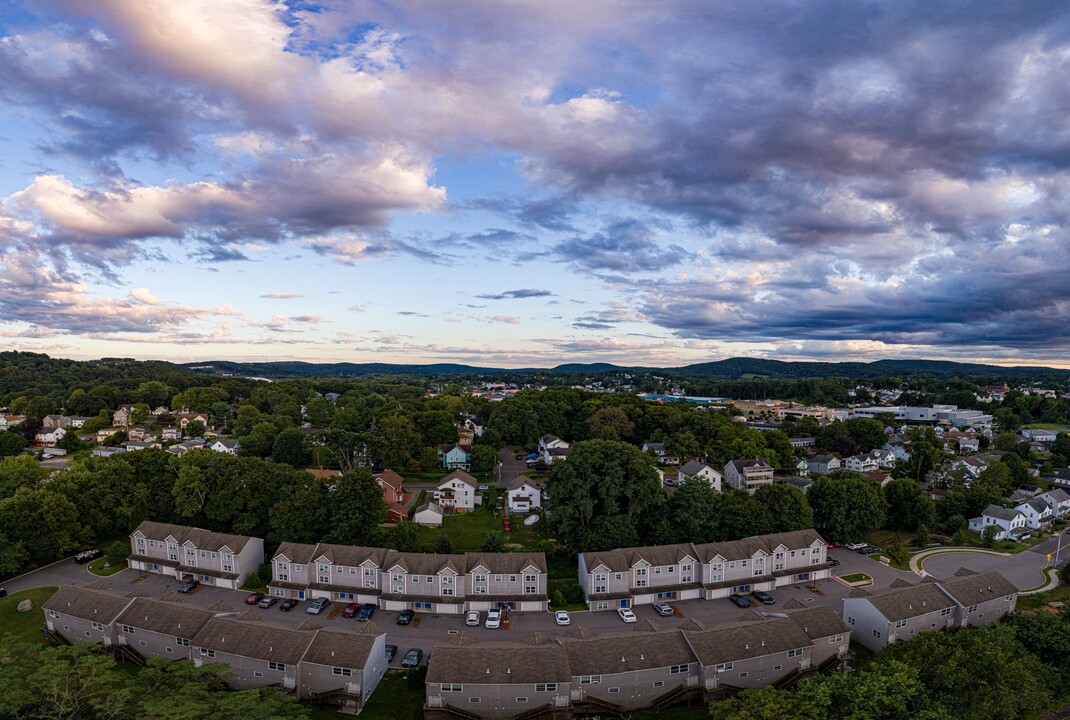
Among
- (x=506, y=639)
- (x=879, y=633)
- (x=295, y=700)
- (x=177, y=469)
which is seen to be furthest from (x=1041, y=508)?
(x=177, y=469)

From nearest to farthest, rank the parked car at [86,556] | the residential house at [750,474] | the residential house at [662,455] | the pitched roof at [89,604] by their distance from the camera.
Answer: the pitched roof at [89,604]
the parked car at [86,556]
the residential house at [750,474]
the residential house at [662,455]

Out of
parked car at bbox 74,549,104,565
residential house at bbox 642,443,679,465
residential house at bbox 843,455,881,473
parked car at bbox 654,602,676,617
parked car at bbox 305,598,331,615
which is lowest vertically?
parked car at bbox 654,602,676,617

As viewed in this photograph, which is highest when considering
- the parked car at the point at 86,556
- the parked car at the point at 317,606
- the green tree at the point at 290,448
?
the green tree at the point at 290,448

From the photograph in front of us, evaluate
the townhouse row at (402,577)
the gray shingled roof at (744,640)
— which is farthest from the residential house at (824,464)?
the townhouse row at (402,577)

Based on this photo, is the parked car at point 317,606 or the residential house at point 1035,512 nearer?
the parked car at point 317,606

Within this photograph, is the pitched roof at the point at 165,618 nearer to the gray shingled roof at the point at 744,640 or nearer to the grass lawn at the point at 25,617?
the grass lawn at the point at 25,617

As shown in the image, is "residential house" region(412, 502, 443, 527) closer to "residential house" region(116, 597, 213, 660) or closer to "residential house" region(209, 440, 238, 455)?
"residential house" region(116, 597, 213, 660)

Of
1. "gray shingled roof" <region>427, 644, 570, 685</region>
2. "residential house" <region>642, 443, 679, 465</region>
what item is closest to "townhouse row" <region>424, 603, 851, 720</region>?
"gray shingled roof" <region>427, 644, 570, 685</region>

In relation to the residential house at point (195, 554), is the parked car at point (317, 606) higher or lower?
lower
